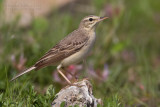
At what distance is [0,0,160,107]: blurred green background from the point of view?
250 inches

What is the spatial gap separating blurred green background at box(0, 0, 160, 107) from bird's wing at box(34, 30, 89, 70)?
325 mm

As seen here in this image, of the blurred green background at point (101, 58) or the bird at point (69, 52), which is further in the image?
the bird at point (69, 52)

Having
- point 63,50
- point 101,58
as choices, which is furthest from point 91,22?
point 101,58

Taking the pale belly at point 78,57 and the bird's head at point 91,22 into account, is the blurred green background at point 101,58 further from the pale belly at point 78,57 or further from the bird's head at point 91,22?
the bird's head at point 91,22

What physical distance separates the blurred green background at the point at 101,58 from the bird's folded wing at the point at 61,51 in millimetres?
333

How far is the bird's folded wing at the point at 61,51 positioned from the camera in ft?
22.7

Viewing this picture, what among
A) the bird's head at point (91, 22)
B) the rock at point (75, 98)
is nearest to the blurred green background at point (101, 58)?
the rock at point (75, 98)

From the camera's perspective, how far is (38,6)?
43.1ft

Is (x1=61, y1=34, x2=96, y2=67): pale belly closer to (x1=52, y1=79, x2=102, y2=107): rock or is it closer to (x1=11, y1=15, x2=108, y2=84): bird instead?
(x1=11, y1=15, x2=108, y2=84): bird

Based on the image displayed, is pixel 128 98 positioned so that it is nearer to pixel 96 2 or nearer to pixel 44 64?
pixel 44 64

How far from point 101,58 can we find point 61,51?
117 inches

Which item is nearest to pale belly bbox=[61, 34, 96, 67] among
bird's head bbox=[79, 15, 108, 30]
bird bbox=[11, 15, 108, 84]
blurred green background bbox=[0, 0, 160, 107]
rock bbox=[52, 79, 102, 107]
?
bird bbox=[11, 15, 108, 84]

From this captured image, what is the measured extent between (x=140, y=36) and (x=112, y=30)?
7.51ft

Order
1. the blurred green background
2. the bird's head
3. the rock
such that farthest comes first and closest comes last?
the bird's head → the blurred green background → the rock
